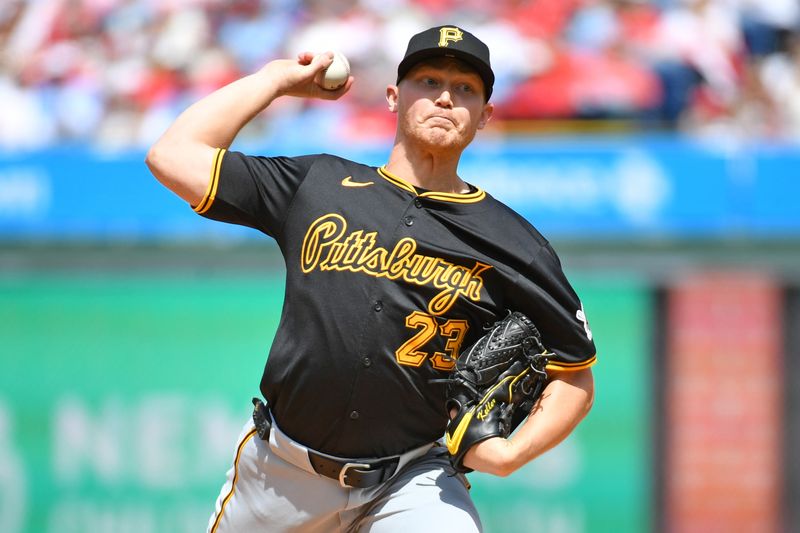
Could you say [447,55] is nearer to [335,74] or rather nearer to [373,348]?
[335,74]

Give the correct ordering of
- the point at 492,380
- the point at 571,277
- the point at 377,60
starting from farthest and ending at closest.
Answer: the point at 377,60
the point at 571,277
the point at 492,380

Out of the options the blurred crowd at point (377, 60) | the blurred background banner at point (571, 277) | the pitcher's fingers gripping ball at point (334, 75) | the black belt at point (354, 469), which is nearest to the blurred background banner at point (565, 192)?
the blurred background banner at point (571, 277)

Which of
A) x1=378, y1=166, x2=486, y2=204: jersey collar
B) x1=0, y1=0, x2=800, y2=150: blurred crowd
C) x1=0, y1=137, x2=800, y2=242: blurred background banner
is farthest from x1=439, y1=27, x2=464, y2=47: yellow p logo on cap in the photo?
x1=0, y1=0, x2=800, y2=150: blurred crowd

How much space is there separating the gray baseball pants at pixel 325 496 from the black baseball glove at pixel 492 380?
0.13 m

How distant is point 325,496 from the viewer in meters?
3.35

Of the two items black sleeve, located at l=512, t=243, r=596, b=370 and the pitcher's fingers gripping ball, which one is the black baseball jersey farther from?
the pitcher's fingers gripping ball

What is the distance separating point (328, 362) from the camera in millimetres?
3227

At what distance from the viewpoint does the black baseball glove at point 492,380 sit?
3.12 metres

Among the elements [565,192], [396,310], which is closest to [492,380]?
[396,310]

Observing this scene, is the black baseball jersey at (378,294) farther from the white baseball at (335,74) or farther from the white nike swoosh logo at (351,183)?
the white baseball at (335,74)

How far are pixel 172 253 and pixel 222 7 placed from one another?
9.05 feet

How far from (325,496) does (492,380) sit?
1.89ft

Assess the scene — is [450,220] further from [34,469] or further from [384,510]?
[34,469]

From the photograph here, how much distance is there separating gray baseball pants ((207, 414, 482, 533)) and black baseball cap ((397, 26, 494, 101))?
3.50ft
